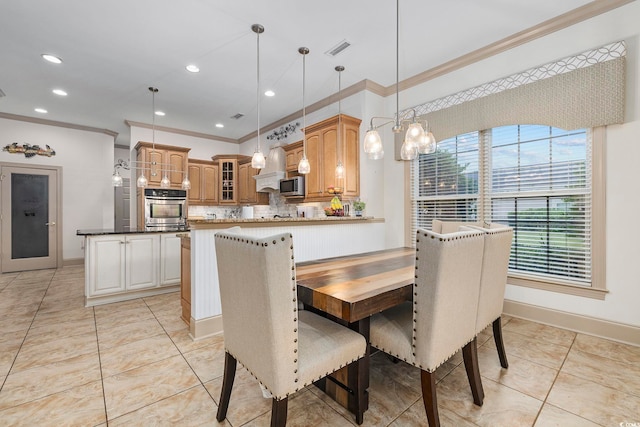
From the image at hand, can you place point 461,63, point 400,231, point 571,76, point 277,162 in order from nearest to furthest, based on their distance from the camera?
point 571,76, point 461,63, point 400,231, point 277,162

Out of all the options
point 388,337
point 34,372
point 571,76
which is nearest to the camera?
point 388,337

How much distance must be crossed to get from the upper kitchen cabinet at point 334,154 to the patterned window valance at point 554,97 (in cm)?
121

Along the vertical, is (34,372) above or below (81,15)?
below

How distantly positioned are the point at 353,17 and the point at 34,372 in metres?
3.81

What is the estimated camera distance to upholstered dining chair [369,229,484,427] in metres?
1.25

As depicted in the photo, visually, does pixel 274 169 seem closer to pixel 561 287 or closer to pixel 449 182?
pixel 449 182

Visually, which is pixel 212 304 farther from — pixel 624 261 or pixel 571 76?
pixel 571 76

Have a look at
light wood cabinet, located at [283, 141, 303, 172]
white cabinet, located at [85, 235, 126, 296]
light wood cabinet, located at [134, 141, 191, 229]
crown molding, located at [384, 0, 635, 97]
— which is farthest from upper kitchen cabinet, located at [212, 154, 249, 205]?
crown molding, located at [384, 0, 635, 97]

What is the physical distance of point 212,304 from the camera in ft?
8.50

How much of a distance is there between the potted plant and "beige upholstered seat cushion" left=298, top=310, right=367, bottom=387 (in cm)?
248

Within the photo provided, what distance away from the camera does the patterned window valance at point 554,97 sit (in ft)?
7.77

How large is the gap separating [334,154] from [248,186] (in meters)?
2.85

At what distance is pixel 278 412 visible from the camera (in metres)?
1.15

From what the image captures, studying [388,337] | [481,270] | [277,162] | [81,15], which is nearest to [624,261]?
[481,270]
